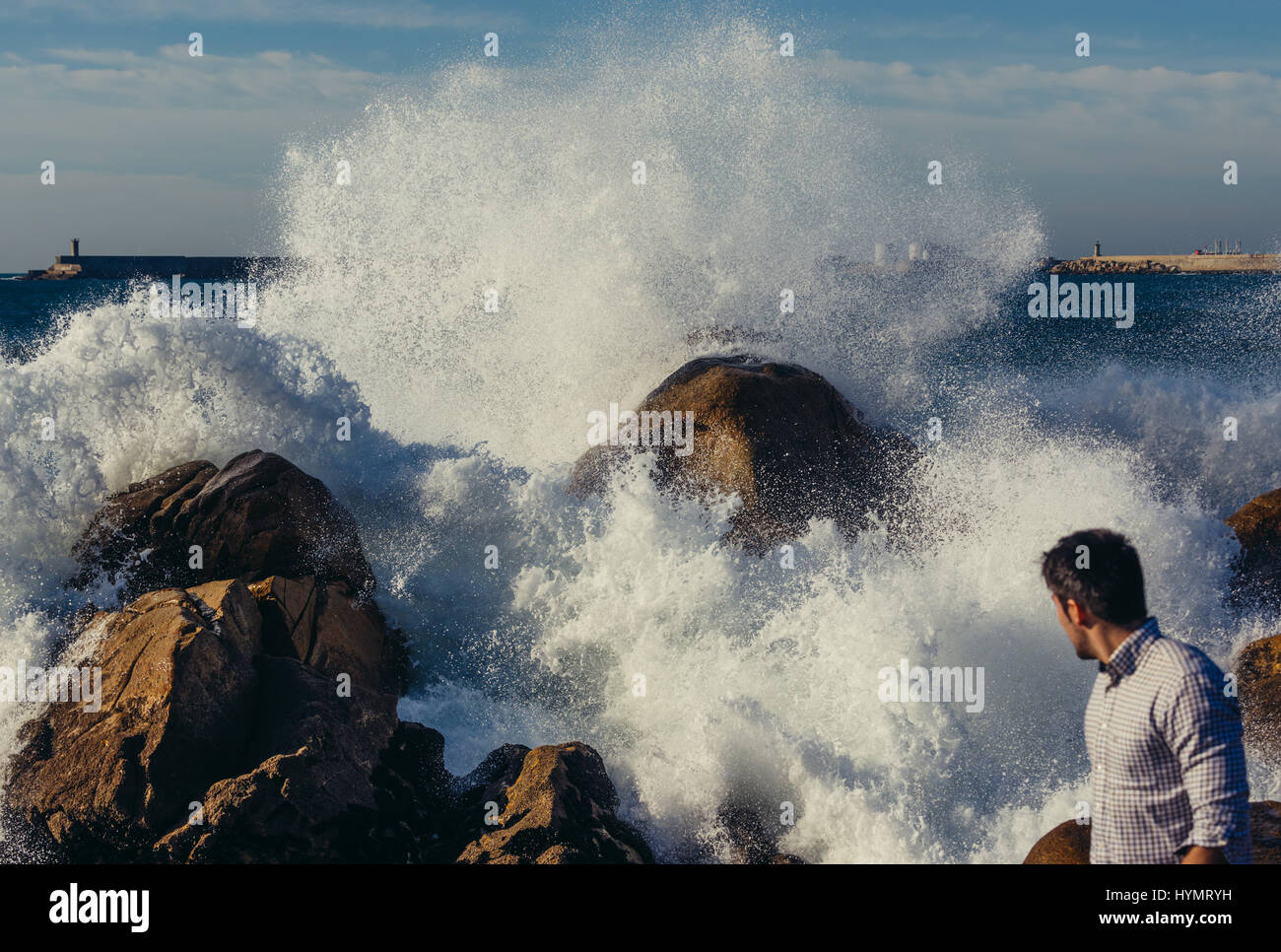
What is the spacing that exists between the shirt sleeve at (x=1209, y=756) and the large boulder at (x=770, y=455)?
5145mm

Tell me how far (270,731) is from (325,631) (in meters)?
1.17

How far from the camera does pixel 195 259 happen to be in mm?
85312

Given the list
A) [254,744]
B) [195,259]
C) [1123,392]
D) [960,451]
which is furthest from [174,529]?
[195,259]

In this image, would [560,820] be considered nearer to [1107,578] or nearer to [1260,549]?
[1107,578]

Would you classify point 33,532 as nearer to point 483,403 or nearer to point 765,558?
point 483,403

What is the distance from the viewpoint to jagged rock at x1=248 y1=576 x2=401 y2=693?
20.1ft

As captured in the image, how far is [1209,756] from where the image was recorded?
2246mm

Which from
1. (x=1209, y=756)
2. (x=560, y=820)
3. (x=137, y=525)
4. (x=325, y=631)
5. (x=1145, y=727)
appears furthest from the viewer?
(x=137, y=525)

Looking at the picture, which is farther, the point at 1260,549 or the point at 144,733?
the point at 1260,549

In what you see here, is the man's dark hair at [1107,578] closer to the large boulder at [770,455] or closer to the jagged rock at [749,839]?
the jagged rock at [749,839]

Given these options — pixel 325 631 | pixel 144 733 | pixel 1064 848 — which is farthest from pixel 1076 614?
pixel 325 631

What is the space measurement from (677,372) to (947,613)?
3.69m

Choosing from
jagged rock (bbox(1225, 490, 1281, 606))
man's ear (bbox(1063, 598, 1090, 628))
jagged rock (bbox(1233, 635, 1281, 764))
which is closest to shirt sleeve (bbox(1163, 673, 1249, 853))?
man's ear (bbox(1063, 598, 1090, 628))

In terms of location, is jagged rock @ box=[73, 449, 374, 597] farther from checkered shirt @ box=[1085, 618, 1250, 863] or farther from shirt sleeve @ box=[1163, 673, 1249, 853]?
shirt sleeve @ box=[1163, 673, 1249, 853]
